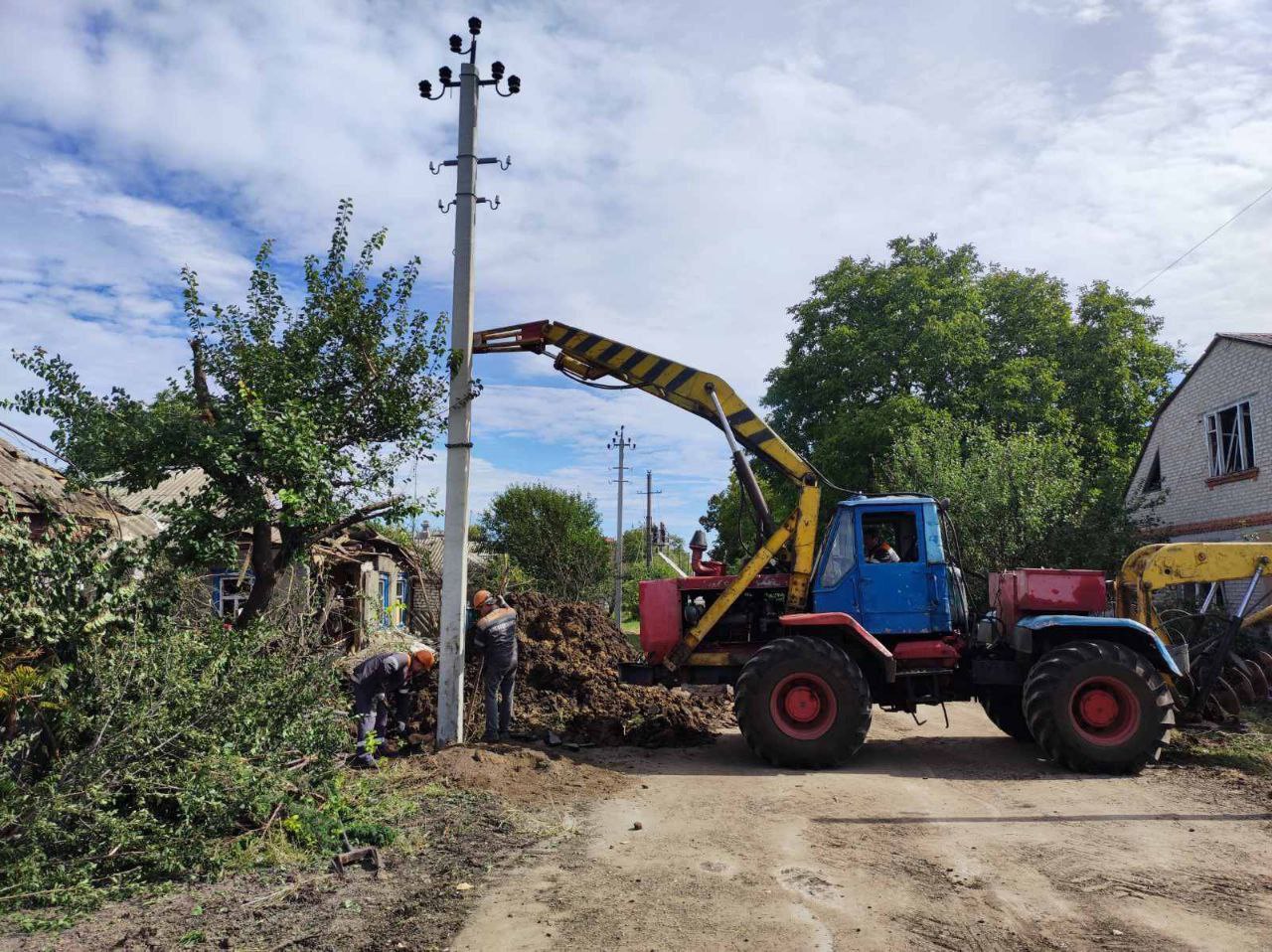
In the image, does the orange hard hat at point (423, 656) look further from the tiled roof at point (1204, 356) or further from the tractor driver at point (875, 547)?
the tiled roof at point (1204, 356)

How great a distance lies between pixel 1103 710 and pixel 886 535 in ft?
8.63

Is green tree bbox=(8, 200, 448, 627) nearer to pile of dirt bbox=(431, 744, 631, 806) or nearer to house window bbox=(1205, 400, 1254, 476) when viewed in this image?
pile of dirt bbox=(431, 744, 631, 806)

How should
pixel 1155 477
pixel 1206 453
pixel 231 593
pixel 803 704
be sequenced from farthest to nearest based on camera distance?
pixel 1155 477 → pixel 1206 453 → pixel 231 593 → pixel 803 704

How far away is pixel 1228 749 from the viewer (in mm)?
9117

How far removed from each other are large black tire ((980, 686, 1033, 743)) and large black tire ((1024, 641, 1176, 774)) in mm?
1292

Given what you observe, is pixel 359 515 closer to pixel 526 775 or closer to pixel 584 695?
pixel 526 775

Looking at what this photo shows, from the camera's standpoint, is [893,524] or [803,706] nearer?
[803,706]

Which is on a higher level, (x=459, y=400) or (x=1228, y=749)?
(x=459, y=400)

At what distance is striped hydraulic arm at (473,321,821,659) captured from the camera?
973 centimetres

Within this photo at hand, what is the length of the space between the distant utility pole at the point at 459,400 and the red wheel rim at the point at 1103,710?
239 inches

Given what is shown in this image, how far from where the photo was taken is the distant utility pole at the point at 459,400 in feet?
29.4

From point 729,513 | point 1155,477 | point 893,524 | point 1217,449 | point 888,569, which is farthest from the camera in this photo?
point 729,513

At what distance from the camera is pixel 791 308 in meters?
29.5

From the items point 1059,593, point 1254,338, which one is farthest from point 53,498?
point 1254,338
